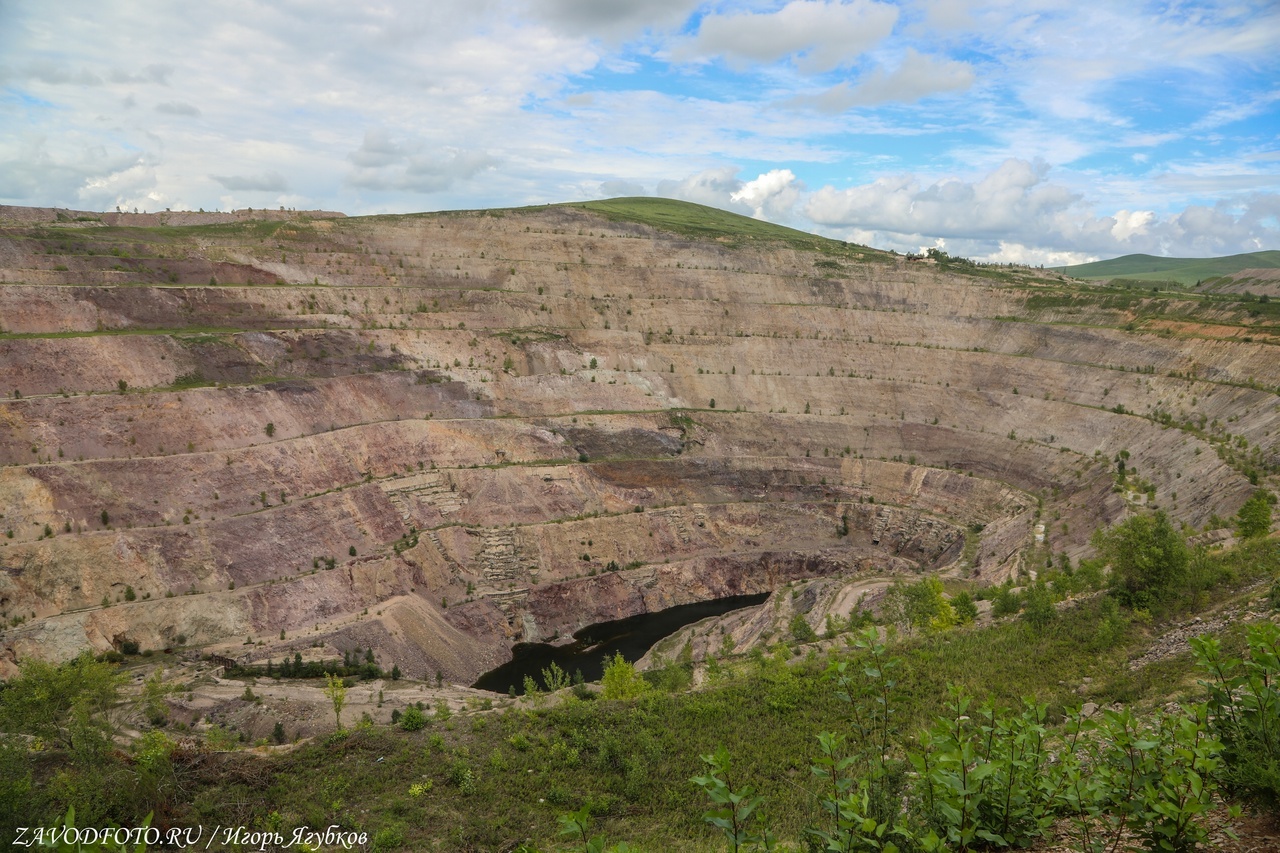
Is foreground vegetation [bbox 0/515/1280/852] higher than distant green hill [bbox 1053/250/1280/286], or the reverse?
distant green hill [bbox 1053/250/1280/286]

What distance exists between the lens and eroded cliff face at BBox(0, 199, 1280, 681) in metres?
36.6

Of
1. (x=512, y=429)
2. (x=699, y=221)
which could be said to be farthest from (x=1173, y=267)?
(x=512, y=429)

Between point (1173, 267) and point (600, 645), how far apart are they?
6821 inches

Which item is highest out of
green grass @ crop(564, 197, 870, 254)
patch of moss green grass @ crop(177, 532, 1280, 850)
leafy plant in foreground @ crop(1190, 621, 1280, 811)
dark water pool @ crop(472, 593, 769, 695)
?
green grass @ crop(564, 197, 870, 254)

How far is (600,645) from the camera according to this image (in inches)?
1700

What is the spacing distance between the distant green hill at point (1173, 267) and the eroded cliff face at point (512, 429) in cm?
8161

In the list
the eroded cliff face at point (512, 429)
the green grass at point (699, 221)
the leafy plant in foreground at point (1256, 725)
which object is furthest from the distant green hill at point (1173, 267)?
the leafy plant in foreground at point (1256, 725)

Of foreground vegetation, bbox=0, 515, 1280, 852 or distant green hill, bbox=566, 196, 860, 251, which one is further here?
distant green hill, bbox=566, 196, 860, 251

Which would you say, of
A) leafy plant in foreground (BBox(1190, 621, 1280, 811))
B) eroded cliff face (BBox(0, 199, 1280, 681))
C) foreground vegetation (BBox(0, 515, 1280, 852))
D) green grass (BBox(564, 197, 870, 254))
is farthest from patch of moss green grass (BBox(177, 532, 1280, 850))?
green grass (BBox(564, 197, 870, 254))

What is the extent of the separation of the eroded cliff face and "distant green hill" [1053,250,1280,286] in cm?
8161

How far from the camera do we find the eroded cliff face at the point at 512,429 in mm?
36562

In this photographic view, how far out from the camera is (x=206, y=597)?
1378 inches

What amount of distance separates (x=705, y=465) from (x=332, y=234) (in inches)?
1453

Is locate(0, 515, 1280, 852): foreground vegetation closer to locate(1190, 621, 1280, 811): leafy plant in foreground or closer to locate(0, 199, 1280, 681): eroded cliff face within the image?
locate(1190, 621, 1280, 811): leafy plant in foreground
